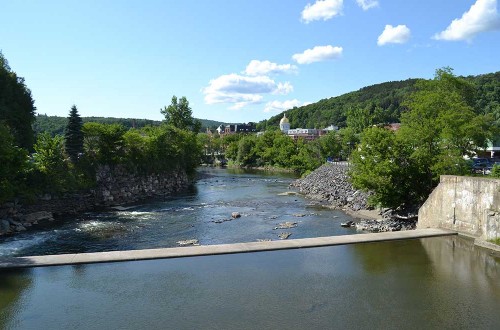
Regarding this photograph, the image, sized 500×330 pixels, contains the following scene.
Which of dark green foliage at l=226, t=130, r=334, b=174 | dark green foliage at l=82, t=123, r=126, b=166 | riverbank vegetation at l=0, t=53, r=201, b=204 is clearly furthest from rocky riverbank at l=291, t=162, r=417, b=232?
dark green foliage at l=82, t=123, r=126, b=166

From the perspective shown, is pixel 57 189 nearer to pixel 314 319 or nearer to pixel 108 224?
pixel 108 224

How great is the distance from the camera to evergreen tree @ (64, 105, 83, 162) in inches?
1449

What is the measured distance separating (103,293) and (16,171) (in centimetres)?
1938

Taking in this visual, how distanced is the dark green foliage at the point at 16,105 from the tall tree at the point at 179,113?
29522mm

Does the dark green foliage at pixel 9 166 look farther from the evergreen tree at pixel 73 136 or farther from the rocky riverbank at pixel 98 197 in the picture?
the evergreen tree at pixel 73 136

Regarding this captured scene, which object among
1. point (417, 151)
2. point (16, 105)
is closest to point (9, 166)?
point (16, 105)

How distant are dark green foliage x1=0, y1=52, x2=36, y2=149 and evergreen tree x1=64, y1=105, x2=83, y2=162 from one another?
8.09 metres

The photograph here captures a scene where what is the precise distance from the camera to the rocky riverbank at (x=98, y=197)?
27.0m

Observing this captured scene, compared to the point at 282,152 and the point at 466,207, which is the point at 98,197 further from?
the point at 282,152

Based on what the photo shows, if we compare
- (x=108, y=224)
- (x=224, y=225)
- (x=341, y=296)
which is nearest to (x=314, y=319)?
(x=341, y=296)

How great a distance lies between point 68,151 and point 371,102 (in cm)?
11990

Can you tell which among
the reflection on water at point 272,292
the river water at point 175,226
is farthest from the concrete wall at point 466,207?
the river water at point 175,226

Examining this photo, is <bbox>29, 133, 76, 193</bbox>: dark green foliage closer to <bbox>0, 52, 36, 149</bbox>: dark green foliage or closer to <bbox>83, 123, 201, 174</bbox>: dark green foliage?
<bbox>83, 123, 201, 174</bbox>: dark green foliage

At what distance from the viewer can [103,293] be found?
1207 centimetres
